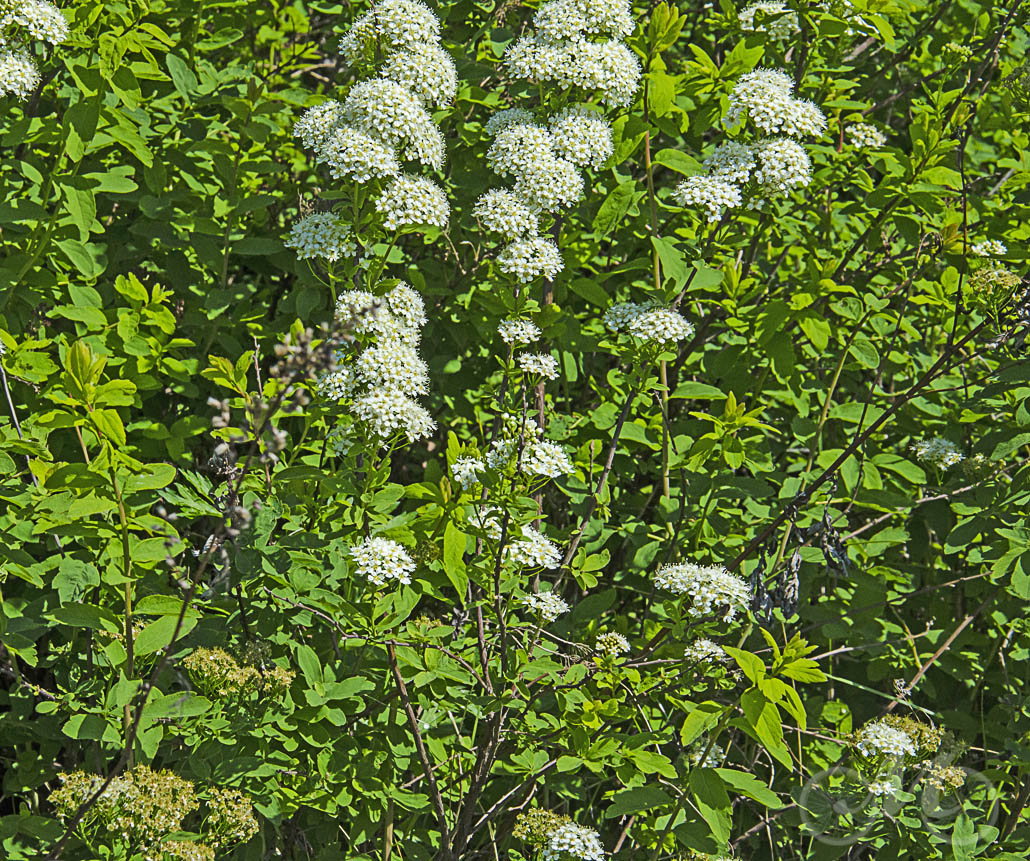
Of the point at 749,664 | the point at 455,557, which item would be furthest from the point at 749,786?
the point at 455,557

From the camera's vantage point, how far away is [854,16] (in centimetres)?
355

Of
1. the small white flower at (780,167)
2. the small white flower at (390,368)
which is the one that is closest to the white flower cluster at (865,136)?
the small white flower at (780,167)

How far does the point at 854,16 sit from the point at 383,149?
1738mm

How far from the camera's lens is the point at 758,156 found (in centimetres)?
329

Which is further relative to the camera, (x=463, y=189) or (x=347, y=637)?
(x=463, y=189)

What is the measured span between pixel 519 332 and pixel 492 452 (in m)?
0.50

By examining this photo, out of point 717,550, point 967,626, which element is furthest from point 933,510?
point 717,550

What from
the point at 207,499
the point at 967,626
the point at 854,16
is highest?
the point at 854,16

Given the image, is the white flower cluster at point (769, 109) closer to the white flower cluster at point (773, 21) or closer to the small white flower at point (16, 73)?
the white flower cluster at point (773, 21)

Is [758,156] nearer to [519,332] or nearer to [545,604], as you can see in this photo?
[519,332]

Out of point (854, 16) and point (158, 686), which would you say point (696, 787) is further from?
point (854, 16)

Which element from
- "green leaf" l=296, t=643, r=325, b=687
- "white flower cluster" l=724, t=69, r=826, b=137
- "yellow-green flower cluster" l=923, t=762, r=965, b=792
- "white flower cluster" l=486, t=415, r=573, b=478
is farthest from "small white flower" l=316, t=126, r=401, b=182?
"yellow-green flower cluster" l=923, t=762, r=965, b=792

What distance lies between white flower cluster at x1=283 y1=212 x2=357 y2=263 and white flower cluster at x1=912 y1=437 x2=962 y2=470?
215 cm

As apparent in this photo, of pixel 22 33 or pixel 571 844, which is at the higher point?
pixel 22 33
